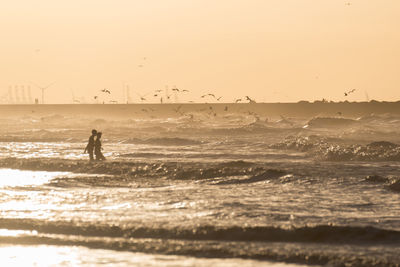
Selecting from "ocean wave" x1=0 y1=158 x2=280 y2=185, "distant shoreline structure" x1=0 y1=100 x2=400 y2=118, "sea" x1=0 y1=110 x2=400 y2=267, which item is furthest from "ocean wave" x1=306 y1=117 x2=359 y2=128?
"ocean wave" x1=0 y1=158 x2=280 y2=185

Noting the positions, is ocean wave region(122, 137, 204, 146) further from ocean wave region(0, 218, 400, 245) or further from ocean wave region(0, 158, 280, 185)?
ocean wave region(0, 218, 400, 245)

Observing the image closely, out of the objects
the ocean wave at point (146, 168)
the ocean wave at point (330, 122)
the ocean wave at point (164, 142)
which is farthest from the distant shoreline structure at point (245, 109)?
the ocean wave at point (146, 168)

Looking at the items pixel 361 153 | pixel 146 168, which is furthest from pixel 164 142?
pixel 146 168

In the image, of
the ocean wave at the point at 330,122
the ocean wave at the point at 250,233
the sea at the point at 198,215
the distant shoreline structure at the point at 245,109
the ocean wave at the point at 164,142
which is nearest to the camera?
the sea at the point at 198,215

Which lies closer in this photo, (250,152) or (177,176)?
(177,176)

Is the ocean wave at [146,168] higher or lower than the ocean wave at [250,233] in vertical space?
higher

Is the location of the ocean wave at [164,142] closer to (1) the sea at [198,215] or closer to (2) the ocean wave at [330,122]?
(1) the sea at [198,215]

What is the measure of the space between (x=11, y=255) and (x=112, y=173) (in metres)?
13.6

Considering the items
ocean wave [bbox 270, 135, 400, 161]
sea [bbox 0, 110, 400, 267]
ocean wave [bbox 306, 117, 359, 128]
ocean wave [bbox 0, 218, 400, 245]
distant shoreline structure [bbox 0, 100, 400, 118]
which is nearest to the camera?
sea [bbox 0, 110, 400, 267]

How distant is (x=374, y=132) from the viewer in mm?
55625

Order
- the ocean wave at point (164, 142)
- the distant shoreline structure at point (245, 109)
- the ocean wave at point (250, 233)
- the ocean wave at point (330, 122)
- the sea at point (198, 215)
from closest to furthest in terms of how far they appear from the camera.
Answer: the sea at point (198, 215) < the ocean wave at point (250, 233) < the ocean wave at point (164, 142) < the ocean wave at point (330, 122) < the distant shoreline structure at point (245, 109)

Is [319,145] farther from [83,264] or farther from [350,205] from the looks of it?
[83,264]

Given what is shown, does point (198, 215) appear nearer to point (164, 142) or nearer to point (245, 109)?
point (164, 142)

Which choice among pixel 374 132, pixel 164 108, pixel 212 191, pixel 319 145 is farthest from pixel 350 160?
pixel 164 108
